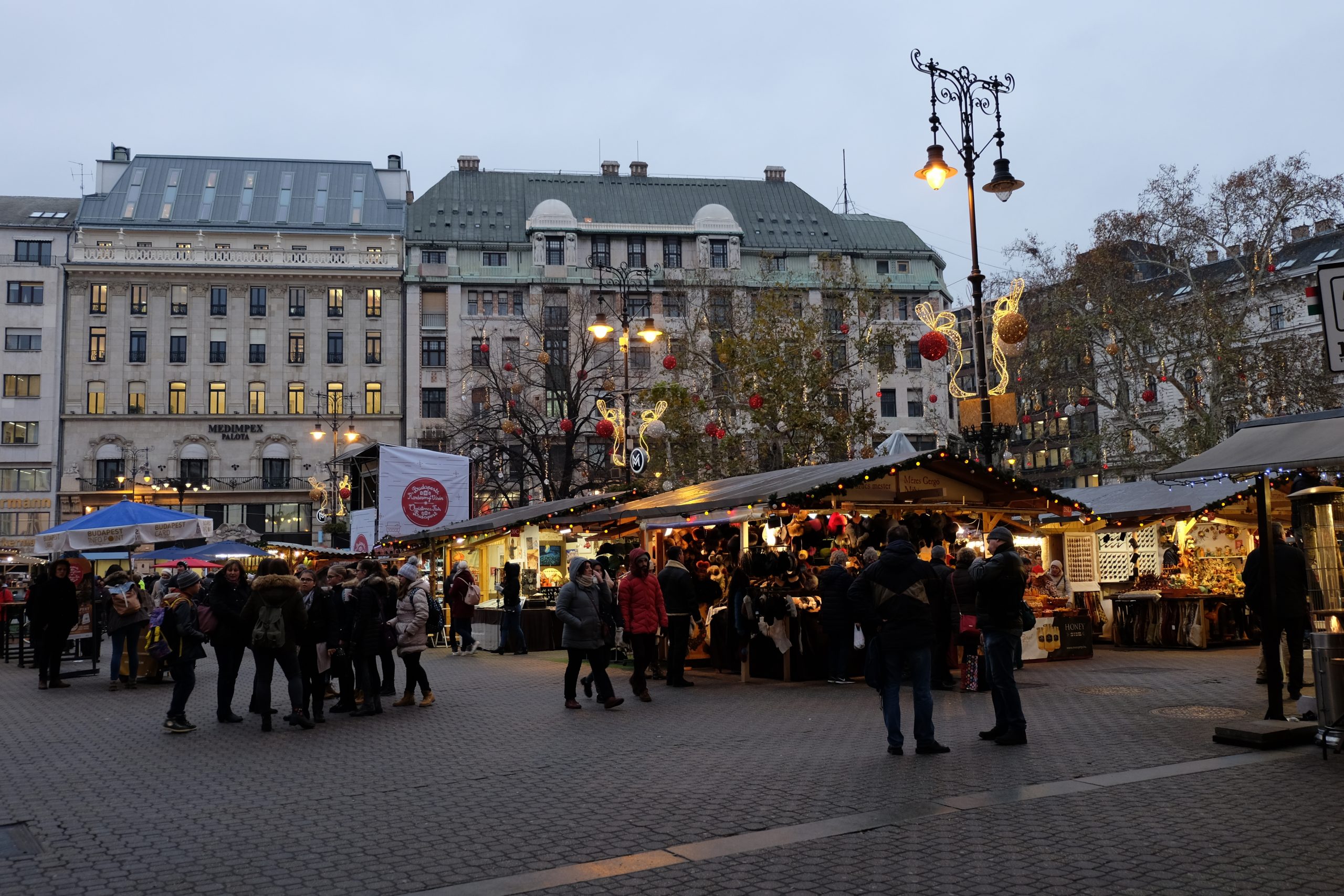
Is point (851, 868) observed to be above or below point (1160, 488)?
below

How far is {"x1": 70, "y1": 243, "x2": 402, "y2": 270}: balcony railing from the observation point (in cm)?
6494

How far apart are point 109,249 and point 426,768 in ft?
210

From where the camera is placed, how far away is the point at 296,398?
218ft

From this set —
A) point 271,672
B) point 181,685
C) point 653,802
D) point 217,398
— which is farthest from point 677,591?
point 217,398

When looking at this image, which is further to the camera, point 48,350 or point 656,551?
point 48,350

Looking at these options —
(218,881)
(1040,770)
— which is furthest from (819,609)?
(218,881)

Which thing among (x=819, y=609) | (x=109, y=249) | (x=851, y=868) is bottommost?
(x=851, y=868)

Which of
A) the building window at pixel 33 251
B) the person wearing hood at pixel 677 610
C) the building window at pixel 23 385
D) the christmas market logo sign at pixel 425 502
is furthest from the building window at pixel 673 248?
the person wearing hood at pixel 677 610

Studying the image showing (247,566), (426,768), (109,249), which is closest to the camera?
(426,768)

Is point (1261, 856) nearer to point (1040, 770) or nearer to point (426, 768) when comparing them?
point (1040, 770)

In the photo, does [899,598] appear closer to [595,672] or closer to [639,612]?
[595,672]

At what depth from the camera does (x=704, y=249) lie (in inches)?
2677

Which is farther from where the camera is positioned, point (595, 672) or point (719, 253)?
point (719, 253)

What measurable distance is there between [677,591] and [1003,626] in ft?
20.6
